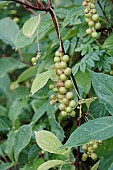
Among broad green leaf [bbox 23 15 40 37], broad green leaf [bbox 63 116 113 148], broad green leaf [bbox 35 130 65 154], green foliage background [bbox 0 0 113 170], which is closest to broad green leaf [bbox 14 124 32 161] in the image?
green foliage background [bbox 0 0 113 170]

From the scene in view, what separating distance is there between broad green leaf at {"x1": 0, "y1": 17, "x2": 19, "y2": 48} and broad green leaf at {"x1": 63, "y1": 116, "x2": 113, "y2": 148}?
83cm

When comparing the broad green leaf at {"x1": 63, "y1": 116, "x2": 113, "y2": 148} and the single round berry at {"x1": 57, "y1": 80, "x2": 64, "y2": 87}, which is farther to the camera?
the single round berry at {"x1": 57, "y1": 80, "x2": 64, "y2": 87}

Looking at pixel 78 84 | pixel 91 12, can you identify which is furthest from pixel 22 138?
pixel 91 12

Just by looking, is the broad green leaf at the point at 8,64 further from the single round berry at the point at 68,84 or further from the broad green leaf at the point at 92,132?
the broad green leaf at the point at 92,132

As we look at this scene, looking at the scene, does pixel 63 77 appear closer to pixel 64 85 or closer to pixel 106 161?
pixel 64 85

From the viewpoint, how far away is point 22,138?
1332 mm

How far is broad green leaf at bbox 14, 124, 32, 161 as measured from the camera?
4.31 feet

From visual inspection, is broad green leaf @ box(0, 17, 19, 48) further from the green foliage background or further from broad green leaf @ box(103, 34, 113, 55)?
broad green leaf @ box(103, 34, 113, 55)

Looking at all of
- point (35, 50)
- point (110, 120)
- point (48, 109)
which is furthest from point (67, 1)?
point (110, 120)

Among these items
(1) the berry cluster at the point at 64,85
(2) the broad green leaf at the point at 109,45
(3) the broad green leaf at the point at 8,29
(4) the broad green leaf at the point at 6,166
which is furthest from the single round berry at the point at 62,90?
(3) the broad green leaf at the point at 8,29

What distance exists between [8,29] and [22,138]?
51cm

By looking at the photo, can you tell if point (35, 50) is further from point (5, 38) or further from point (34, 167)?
point (34, 167)

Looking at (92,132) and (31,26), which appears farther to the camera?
(31,26)

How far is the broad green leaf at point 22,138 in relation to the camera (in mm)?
1313
